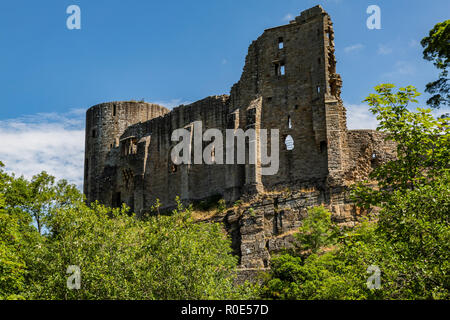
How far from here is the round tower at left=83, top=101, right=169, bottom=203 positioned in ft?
170

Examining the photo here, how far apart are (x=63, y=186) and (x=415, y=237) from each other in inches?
1022

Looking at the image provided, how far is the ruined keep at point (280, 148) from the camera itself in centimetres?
3338

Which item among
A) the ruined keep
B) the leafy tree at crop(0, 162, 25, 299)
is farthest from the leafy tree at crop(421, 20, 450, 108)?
the leafy tree at crop(0, 162, 25, 299)

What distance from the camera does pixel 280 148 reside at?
37.8 meters

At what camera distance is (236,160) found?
126 feet

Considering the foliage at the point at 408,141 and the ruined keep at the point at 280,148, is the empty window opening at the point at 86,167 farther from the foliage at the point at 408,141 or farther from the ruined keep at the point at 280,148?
the foliage at the point at 408,141

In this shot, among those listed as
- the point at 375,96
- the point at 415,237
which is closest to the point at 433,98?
the point at 375,96

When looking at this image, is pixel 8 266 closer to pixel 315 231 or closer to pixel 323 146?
pixel 315 231

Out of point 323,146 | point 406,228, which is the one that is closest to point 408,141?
point 406,228

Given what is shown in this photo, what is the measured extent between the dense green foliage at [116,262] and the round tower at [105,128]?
22916 mm

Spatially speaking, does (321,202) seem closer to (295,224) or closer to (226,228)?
(295,224)

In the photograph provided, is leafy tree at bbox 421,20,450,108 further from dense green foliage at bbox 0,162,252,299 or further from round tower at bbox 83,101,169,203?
round tower at bbox 83,101,169,203

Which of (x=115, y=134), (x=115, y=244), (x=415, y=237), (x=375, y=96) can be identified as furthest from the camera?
(x=115, y=134)

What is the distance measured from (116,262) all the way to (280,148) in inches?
687
